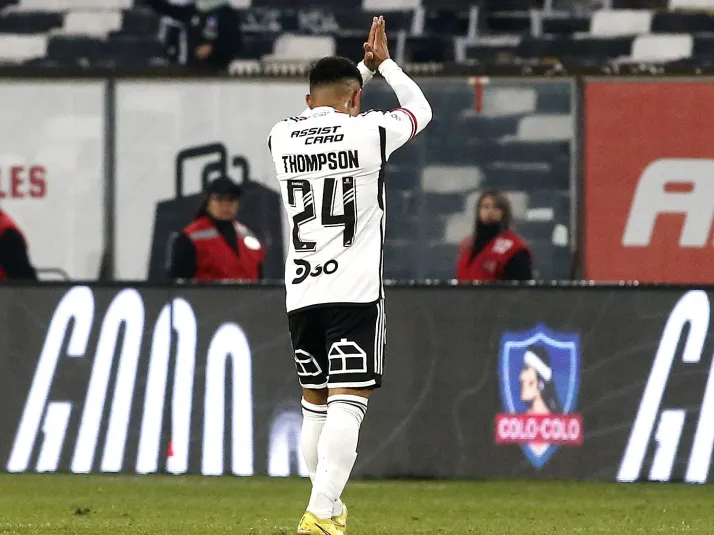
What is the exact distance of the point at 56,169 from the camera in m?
12.3

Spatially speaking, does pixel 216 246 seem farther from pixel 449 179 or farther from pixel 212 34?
pixel 212 34

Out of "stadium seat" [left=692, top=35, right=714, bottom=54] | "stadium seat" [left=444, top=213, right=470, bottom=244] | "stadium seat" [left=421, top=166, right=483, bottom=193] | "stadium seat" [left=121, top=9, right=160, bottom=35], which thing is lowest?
"stadium seat" [left=444, top=213, right=470, bottom=244]

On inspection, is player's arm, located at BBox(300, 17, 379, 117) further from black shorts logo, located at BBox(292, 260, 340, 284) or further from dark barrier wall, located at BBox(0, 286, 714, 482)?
dark barrier wall, located at BBox(0, 286, 714, 482)

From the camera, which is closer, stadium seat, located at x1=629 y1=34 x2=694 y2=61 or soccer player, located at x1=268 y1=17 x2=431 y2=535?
soccer player, located at x1=268 y1=17 x2=431 y2=535

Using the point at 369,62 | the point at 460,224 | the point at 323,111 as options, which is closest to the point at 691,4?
the point at 460,224

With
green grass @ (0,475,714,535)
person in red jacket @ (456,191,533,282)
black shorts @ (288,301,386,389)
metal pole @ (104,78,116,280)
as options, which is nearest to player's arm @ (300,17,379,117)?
black shorts @ (288,301,386,389)

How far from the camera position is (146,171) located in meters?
12.1

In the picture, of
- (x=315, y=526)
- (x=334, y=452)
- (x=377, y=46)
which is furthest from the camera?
(x=377, y=46)

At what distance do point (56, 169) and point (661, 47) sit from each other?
22.5 feet

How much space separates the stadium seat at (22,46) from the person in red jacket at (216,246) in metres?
6.48

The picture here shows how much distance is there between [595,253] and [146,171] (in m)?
3.51

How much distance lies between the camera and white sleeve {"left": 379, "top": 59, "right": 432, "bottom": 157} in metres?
6.21

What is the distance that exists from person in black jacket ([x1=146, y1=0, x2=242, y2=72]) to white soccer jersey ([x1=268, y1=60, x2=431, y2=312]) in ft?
24.0

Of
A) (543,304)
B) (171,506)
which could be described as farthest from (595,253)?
(171,506)
